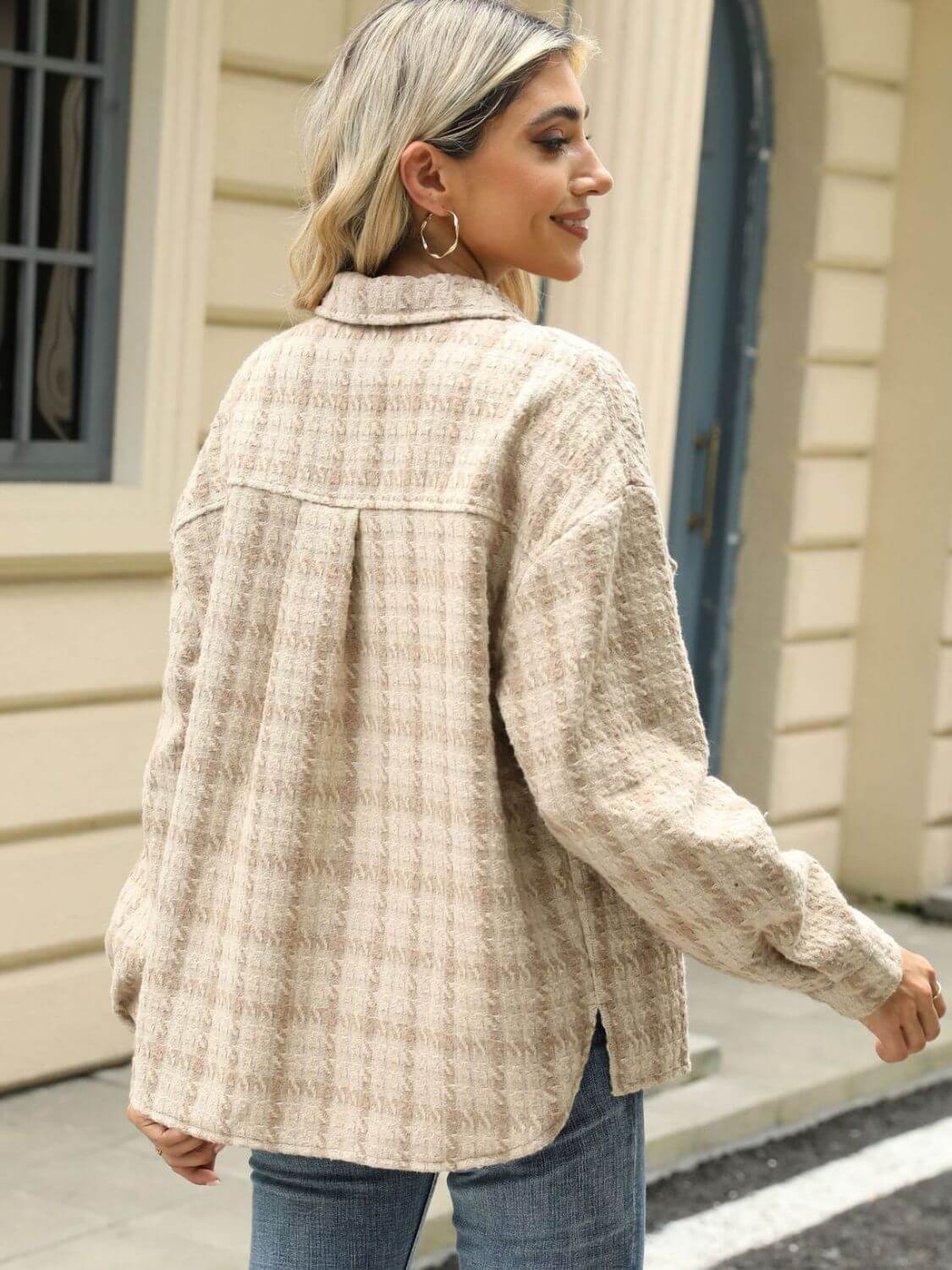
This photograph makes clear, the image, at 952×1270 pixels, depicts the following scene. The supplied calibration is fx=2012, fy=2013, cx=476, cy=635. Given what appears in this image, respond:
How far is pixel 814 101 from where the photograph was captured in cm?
677

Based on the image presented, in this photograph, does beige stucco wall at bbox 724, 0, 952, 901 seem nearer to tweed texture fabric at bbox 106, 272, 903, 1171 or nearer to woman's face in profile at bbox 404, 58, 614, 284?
woman's face in profile at bbox 404, 58, 614, 284

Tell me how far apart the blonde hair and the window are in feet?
9.14

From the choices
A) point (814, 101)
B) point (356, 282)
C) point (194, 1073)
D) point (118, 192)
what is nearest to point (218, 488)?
point (356, 282)

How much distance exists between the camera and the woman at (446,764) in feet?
5.80

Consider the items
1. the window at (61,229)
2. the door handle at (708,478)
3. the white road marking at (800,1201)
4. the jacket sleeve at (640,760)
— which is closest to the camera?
the jacket sleeve at (640,760)

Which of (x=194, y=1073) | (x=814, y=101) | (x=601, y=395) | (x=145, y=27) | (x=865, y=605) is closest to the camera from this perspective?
(x=601, y=395)

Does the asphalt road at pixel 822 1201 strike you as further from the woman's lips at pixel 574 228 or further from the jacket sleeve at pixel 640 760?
the woman's lips at pixel 574 228

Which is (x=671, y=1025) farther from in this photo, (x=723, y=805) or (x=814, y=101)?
(x=814, y=101)

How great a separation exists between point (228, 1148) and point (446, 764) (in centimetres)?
274

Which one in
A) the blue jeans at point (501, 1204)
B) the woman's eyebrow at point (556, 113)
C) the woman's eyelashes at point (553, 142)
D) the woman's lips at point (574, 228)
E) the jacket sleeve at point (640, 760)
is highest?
the woman's eyebrow at point (556, 113)

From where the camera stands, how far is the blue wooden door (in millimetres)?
6793

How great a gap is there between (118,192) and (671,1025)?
10.7ft

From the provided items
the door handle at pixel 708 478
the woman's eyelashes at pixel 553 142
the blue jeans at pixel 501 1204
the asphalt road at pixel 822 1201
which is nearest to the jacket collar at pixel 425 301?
the woman's eyelashes at pixel 553 142

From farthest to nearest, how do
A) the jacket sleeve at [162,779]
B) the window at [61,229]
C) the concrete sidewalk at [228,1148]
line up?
the window at [61,229] → the concrete sidewalk at [228,1148] → the jacket sleeve at [162,779]
